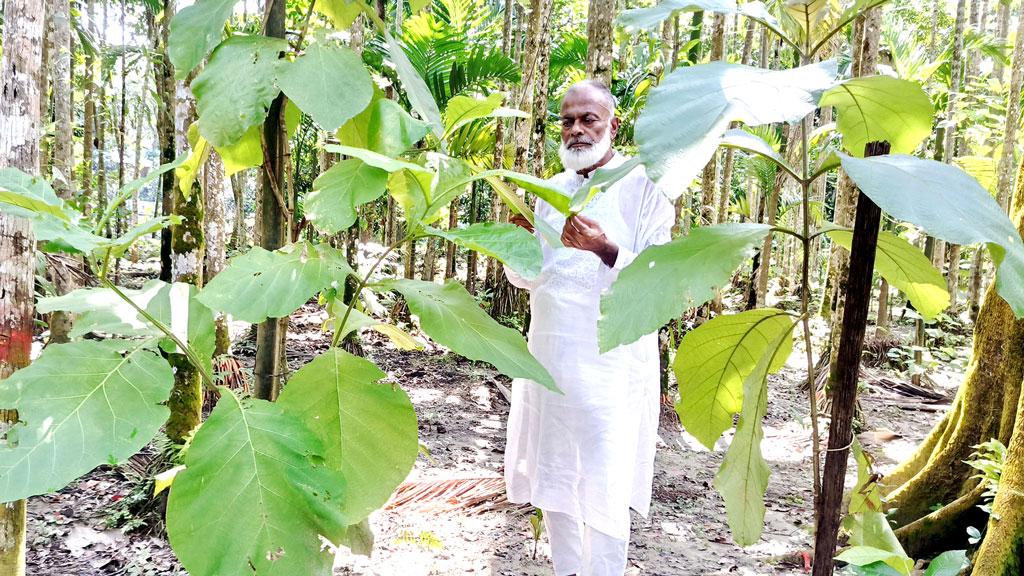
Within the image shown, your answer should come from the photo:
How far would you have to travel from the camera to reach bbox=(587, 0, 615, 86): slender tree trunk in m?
5.12

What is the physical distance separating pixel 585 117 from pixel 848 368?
84.7 inches

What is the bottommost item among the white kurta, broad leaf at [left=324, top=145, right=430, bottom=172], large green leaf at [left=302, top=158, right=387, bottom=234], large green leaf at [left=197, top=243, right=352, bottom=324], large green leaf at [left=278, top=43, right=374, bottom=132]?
the white kurta

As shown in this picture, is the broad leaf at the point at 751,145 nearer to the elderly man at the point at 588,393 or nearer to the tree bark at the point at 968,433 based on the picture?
the elderly man at the point at 588,393

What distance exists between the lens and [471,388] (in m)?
7.14

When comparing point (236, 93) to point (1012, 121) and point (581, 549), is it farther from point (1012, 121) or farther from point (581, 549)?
point (1012, 121)

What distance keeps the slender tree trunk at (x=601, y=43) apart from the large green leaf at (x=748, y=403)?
4.28m

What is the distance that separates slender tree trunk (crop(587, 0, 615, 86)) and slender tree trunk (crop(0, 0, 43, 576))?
3.67m

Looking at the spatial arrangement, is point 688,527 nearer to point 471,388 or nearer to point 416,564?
point 416,564

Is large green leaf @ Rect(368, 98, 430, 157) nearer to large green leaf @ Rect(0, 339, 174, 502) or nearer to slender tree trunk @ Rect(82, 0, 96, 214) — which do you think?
large green leaf @ Rect(0, 339, 174, 502)

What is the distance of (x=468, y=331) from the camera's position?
0.88 m

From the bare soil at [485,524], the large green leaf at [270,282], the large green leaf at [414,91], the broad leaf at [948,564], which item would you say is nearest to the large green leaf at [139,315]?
the large green leaf at [270,282]

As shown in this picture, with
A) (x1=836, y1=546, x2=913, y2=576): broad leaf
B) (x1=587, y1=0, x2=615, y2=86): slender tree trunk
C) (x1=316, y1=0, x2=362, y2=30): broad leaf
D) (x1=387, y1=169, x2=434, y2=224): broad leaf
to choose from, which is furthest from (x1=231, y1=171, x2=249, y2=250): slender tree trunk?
(x1=836, y1=546, x2=913, y2=576): broad leaf

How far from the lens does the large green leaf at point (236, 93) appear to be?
0.88 meters

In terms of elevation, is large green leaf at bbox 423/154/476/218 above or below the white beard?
below
